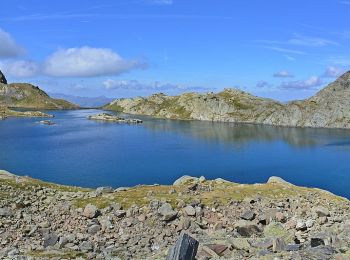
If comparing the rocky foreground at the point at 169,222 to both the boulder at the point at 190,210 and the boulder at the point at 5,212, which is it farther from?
the boulder at the point at 5,212

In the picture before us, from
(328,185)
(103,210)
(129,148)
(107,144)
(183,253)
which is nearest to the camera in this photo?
(183,253)

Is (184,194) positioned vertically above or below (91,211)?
above

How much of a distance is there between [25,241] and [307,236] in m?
25.0

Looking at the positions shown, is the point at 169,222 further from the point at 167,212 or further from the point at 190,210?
the point at 190,210

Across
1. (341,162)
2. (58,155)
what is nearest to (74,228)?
(58,155)

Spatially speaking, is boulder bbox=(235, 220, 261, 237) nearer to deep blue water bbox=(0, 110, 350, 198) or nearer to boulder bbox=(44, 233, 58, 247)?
boulder bbox=(44, 233, 58, 247)

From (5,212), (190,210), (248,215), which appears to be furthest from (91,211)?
(248,215)

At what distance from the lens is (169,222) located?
45344mm

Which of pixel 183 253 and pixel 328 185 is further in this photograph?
pixel 328 185

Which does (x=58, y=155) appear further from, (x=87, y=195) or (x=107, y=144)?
(x=87, y=195)

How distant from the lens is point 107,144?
638 ft

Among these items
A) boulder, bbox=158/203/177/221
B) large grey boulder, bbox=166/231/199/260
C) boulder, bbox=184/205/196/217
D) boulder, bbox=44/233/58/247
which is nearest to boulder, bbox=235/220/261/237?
boulder, bbox=184/205/196/217

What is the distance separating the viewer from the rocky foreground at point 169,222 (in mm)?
30656

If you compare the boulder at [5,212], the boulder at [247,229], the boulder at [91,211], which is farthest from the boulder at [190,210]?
the boulder at [5,212]
